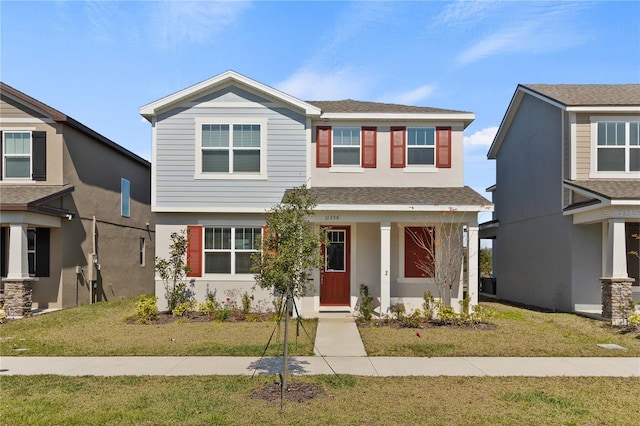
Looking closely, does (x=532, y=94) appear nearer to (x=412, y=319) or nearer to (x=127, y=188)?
(x=412, y=319)

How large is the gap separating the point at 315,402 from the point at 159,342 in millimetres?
5086

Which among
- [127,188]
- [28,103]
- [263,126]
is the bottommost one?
[127,188]

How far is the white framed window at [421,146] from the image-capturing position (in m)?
14.3

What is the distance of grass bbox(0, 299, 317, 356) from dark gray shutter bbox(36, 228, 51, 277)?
2170 millimetres

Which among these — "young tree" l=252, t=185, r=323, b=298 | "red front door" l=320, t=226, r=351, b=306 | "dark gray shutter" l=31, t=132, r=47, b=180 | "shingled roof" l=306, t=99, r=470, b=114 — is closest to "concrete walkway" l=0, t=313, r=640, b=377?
"young tree" l=252, t=185, r=323, b=298

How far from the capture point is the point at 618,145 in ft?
47.1

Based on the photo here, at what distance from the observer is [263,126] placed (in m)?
14.0

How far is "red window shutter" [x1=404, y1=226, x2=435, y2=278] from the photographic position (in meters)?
13.8

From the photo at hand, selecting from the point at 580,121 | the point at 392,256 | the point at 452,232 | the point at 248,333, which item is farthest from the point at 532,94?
the point at 248,333

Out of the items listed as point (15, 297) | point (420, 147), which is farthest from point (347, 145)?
point (15, 297)

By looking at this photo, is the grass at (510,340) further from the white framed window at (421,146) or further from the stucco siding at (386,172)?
the white framed window at (421,146)

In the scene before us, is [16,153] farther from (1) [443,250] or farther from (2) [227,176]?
(1) [443,250]

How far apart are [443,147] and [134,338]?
10.2m

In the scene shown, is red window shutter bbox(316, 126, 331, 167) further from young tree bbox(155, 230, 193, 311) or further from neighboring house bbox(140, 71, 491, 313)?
young tree bbox(155, 230, 193, 311)
